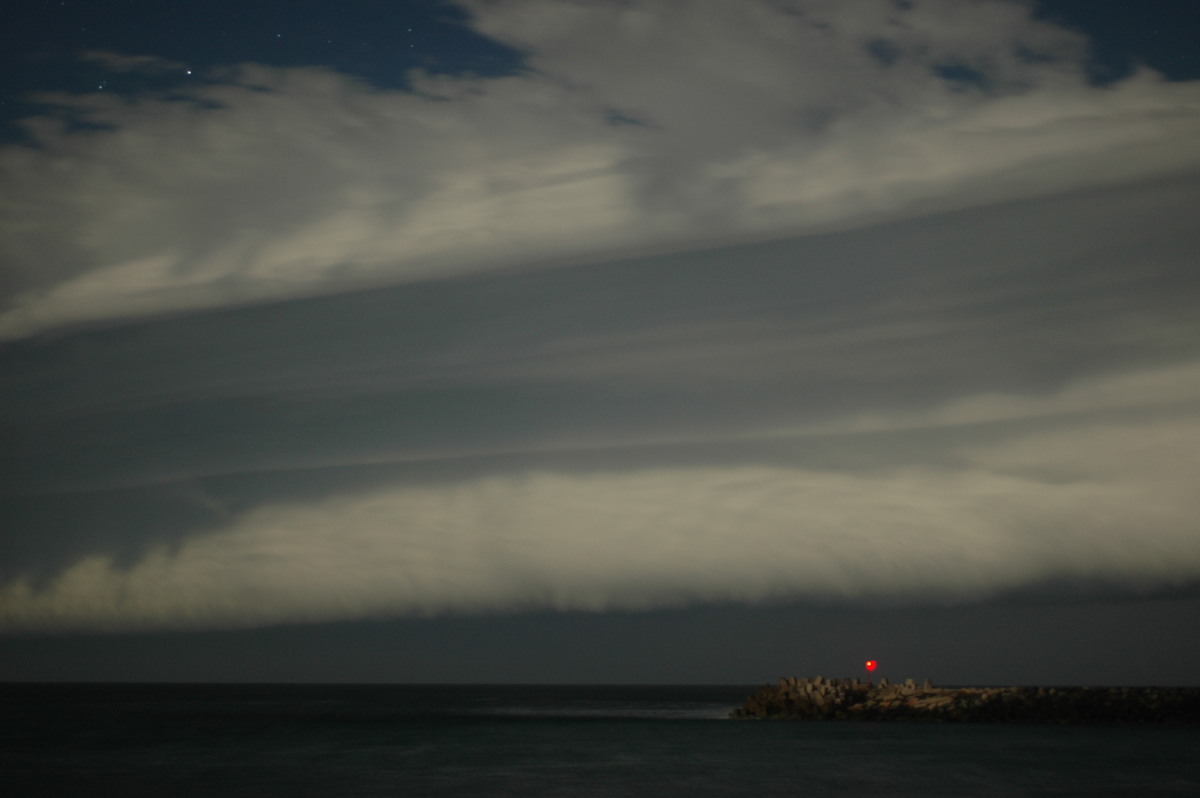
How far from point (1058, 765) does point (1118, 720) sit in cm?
2081

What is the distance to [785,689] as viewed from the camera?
64.9 metres

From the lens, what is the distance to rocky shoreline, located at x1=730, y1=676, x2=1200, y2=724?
54.1m

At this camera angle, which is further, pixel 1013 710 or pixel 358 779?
pixel 1013 710

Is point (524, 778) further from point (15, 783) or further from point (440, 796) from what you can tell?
point (15, 783)

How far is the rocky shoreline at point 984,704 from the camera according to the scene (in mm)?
54062

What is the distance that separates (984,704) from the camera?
2229 inches

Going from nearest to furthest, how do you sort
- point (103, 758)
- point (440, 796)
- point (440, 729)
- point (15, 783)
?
point (440, 796) → point (15, 783) → point (103, 758) → point (440, 729)

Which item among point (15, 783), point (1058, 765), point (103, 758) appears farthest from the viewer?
point (103, 758)

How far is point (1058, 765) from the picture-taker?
120 ft

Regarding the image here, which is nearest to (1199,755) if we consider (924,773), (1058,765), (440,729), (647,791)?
(1058,765)

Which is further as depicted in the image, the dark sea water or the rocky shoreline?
the rocky shoreline

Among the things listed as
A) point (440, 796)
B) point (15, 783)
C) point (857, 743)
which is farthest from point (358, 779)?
point (857, 743)

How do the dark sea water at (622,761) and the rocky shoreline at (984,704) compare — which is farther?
the rocky shoreline at (984,704)

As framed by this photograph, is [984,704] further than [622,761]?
Yes
